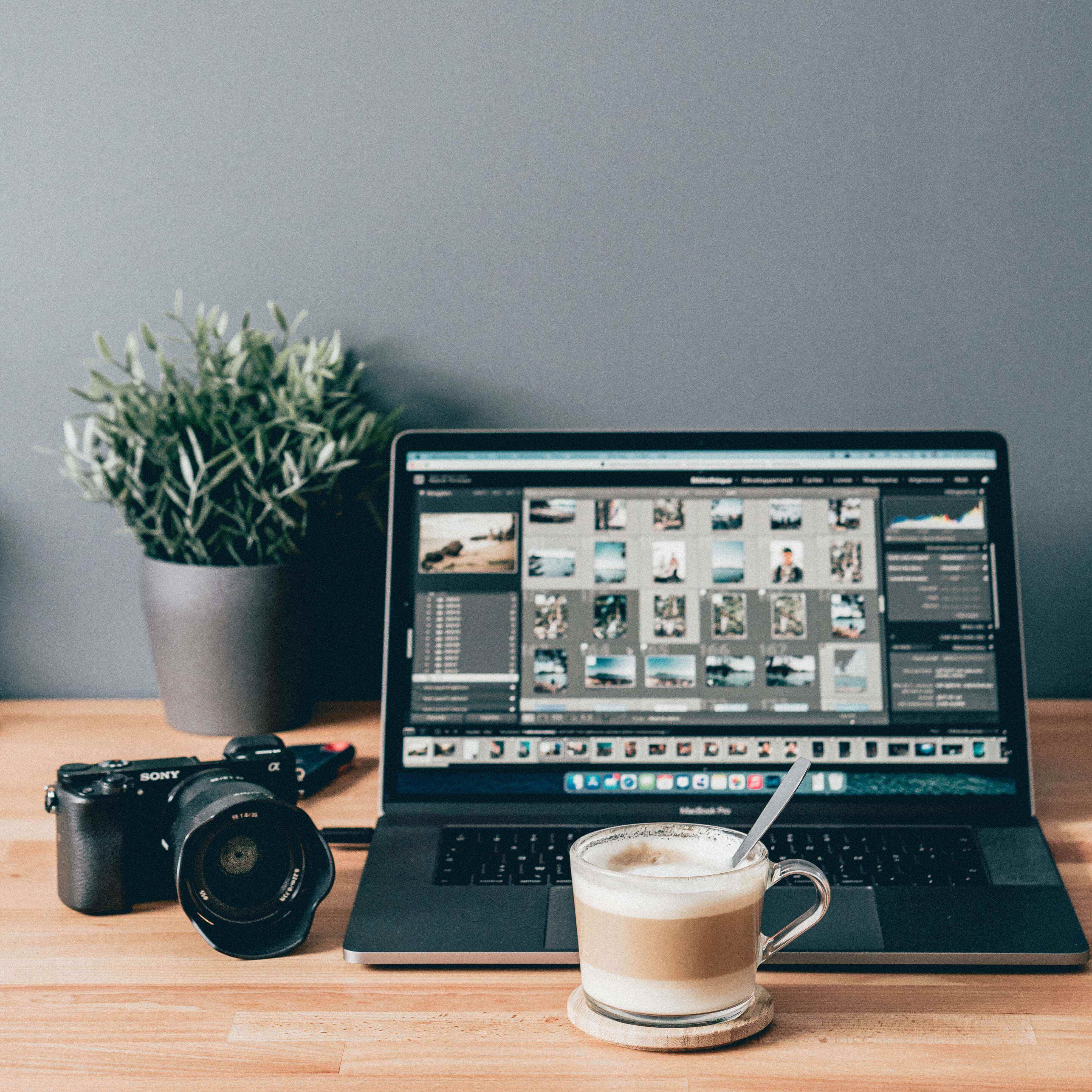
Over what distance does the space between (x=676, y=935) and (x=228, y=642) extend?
1.90 ft

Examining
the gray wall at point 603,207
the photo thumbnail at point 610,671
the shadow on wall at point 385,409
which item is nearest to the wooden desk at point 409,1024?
the photo thumbnail at point 610,671

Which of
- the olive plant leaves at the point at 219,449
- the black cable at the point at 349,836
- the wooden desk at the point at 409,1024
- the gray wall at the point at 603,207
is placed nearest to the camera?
the wooden desk at the point at 409,1024

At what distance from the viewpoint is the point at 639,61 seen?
1.05 metres

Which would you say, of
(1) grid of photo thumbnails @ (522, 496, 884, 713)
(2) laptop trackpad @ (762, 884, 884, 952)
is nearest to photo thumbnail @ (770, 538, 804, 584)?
(1) grid of photo thumbnails @ (522, 496, 884, 713)

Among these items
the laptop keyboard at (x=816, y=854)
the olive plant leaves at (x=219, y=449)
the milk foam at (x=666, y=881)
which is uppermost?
the olive plant leaves at (x=219, y=449)

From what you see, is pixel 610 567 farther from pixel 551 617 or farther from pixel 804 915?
pixel 804 915

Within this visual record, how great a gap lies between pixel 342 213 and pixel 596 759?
64cm

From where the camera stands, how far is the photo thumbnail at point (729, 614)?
84cm

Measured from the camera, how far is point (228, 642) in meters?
0.96

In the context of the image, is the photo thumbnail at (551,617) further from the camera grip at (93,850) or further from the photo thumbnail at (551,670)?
the camera grip at (93,850)

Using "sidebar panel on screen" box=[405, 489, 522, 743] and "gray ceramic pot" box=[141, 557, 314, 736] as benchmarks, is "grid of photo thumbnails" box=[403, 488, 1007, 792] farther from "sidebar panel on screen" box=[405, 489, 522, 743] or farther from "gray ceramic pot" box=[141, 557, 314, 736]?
"gray ceramic pot" box=[141, 557, 314, 736]

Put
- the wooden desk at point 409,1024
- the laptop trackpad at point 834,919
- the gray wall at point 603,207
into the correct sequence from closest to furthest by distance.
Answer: the wooden desk at point 409,1024 → the laptop trackpad at point 834,919 → the gray wall at point 603,207

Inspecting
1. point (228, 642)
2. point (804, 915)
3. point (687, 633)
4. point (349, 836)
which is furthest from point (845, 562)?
point (228, 642)

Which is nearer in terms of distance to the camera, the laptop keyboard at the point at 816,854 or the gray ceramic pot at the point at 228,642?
the laptop keyboard at the point at 816,854
